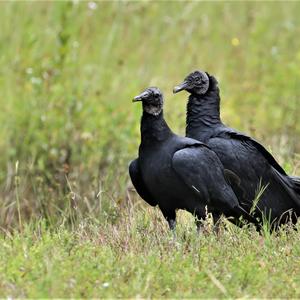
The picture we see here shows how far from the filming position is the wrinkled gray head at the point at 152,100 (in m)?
5.13

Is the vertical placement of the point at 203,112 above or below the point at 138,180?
above

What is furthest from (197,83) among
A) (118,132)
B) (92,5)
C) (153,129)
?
(92,5)

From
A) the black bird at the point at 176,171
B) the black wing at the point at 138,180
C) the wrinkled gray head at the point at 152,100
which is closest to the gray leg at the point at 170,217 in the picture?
the black bird at the point at 176,171

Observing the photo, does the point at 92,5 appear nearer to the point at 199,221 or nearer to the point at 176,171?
the point at 176,171

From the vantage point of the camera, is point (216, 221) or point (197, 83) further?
point (197, 83)

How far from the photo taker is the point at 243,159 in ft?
17.9

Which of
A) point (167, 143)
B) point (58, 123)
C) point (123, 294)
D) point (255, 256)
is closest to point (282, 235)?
point (255, 256)

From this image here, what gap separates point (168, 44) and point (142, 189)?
415cm

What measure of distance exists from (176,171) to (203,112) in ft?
2.28

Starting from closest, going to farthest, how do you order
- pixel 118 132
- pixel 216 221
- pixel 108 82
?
1. pixel 216 221
2. pixel 118 132
3. pixel 108 82

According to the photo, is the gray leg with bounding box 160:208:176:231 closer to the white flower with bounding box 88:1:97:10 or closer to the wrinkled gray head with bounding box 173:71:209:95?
the wrinkled gray head with bounding box 173:71:209:95

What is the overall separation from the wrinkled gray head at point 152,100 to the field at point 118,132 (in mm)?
623

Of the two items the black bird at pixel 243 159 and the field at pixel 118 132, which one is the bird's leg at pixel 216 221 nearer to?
the field at pixel 118 132

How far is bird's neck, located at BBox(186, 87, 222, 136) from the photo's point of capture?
Result: 5.56 metres
